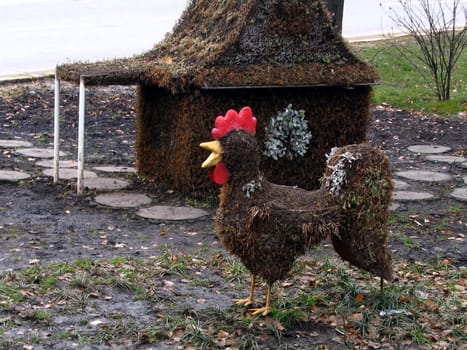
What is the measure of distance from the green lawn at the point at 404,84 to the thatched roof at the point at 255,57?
13.7 ft

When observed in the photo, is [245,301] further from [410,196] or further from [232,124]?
[410,196]

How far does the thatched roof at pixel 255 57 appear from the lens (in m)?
8.49

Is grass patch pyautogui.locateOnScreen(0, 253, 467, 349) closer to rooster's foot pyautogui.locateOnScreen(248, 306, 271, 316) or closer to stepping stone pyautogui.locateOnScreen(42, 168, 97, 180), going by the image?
rooster's foot pyautogui.locateOnScreen(248, 306, 271, 316)

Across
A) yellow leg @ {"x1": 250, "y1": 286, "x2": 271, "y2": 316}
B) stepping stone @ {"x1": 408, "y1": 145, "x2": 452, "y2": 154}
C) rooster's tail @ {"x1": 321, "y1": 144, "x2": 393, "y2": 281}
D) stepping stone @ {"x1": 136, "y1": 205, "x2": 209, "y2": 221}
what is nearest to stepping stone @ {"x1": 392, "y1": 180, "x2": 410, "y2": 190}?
stepping stone @ {"x1": 408, "y1": 145, "x2": 452, "y2": 154}

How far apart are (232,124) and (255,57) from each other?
11.0 ft

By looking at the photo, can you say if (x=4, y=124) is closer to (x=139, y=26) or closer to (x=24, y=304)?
(x=24, y=304)

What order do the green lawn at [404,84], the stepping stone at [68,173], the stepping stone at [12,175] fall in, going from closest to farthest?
the stepping stone at [12,175] < the stepping stone at [68,173] < the green lawn at [404,84]

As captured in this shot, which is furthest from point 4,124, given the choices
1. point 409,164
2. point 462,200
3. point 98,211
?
point 462,200

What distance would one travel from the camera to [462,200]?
9180mm

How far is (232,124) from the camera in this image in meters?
5.41

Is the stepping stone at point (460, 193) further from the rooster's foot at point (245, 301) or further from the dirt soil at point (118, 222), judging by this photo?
the rooster's foot at point (245, 301)

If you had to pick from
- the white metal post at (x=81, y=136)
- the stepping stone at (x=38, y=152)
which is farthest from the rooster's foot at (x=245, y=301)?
the stepping stone at (x=38, y=152)

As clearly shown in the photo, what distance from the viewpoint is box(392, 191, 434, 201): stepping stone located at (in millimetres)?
9156

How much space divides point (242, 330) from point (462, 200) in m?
4.51
